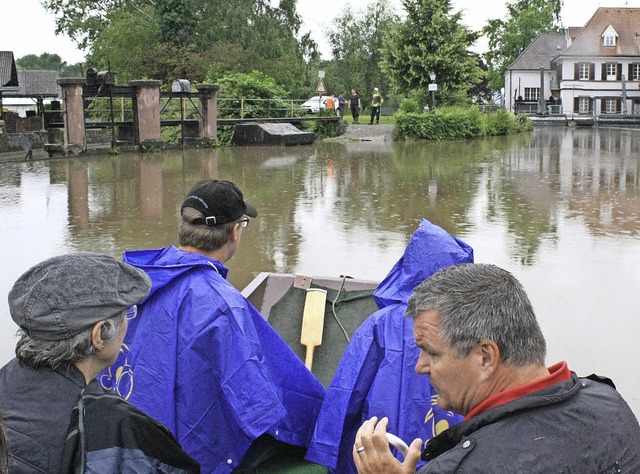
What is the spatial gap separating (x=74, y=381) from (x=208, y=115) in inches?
989

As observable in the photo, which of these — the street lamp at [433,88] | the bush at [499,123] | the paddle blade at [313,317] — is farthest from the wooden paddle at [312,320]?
the street lamp at [433,88]

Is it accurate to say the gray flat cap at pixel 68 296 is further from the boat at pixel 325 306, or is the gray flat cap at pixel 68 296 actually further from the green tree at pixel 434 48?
the green tree at pixel 434 48

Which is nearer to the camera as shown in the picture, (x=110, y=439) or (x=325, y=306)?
(x=110, y=439)

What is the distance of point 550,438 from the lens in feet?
5.82

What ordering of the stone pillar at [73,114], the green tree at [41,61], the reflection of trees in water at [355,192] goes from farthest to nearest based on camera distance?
the green tree at [41,61] < the stone pillar at [73,114] < the reflection of trees in water at [355,192]

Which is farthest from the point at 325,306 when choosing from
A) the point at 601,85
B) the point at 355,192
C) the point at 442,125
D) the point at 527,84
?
the point at 527,84

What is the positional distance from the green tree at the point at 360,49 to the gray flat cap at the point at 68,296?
5775cm

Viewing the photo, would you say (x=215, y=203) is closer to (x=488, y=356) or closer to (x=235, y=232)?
(x=235, y=232)

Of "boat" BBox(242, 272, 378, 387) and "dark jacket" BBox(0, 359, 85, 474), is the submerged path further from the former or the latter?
"dark jacket" BBox(0, 359, 85, 474)

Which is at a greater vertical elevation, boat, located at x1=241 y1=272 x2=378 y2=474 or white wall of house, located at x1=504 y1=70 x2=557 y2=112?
white wall of house, located at x1=504 y1=70 x2=557 y2=112

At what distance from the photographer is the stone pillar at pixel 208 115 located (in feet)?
86.9

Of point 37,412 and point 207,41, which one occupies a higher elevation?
point 207,41

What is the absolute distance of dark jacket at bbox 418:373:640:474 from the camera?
1.76 meters

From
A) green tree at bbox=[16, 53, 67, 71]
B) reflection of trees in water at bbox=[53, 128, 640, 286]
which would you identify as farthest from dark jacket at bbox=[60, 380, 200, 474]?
green tree at bbox=[16, 53, 67, 71]
